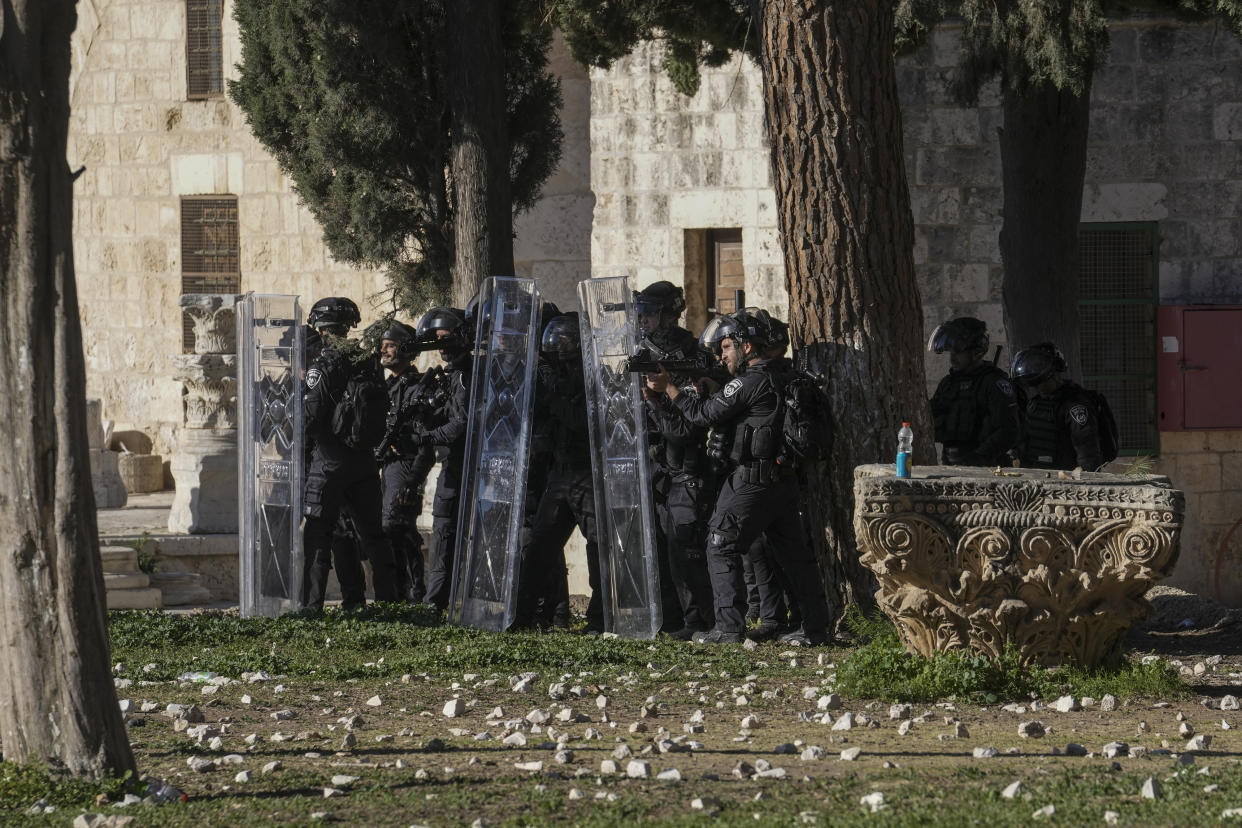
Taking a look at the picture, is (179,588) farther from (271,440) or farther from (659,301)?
(659,301)

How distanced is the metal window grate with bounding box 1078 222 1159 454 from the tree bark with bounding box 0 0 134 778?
9723 millimetres

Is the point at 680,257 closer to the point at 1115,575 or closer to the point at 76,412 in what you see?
the point at 1115,575

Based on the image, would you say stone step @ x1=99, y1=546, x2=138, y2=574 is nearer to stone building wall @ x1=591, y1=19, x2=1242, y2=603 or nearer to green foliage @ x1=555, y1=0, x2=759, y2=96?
green foliage @ x1=555, y1=0, x2=759, y2=96

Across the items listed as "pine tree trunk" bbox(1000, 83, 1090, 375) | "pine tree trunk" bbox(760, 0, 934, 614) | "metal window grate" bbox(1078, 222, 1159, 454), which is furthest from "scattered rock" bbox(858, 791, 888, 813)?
"metal window grate" bbox(1078, 222, 1159, 454)

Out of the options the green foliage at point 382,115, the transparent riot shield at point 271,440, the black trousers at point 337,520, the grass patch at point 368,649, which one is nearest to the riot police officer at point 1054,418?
the grass patch at point 368,649

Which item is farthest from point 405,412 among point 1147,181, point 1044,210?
point 1147,181

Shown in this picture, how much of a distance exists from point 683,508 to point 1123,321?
552 cm

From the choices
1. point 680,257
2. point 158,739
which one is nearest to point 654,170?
point 680,257

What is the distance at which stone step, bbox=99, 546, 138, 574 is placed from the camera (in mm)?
11812

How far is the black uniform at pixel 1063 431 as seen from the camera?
9.74 meters

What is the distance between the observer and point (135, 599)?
38.3 ft

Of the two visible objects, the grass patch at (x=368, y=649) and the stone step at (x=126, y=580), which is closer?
the grass patch at (x=368, y=649)

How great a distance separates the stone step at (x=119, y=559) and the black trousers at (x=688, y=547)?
4185 mm

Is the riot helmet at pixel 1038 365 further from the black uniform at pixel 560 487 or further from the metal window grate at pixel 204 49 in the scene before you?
the metal window grate at pixel 204 49
